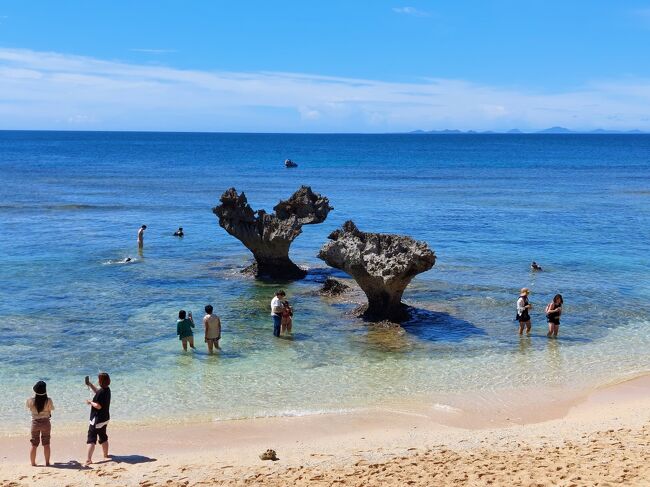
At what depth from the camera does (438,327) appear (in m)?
22.7

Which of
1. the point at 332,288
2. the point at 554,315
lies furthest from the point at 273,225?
the point at 554,315

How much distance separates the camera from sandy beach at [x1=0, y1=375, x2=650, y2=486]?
474 inches

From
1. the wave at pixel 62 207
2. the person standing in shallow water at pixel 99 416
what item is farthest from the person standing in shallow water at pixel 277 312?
the wave at pixel 62 207

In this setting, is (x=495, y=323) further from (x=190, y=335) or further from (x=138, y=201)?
(x=138, y=201)

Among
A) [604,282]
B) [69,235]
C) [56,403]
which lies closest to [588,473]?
[56,403]

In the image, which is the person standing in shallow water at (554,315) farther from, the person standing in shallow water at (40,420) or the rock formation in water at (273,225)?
the person standing in shallow water at (40,420)

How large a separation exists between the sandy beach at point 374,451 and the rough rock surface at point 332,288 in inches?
421

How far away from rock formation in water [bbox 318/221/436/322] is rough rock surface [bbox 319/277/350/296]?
2.69m

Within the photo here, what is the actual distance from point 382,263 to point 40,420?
1207 centimetres

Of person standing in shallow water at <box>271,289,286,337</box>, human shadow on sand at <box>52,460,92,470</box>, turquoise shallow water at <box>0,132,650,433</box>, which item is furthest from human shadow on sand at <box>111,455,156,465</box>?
person standing in shallow water at <box>271,289,286,337</box>

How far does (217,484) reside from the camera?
1196cm

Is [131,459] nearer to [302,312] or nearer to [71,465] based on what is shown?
[71,465]

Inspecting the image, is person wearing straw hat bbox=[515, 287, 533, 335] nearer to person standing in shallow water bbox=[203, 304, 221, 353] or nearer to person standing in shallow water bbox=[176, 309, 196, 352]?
person standing in shallow water bbox=[203, 304, 221, 353]

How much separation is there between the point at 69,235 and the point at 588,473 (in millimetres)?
32839
